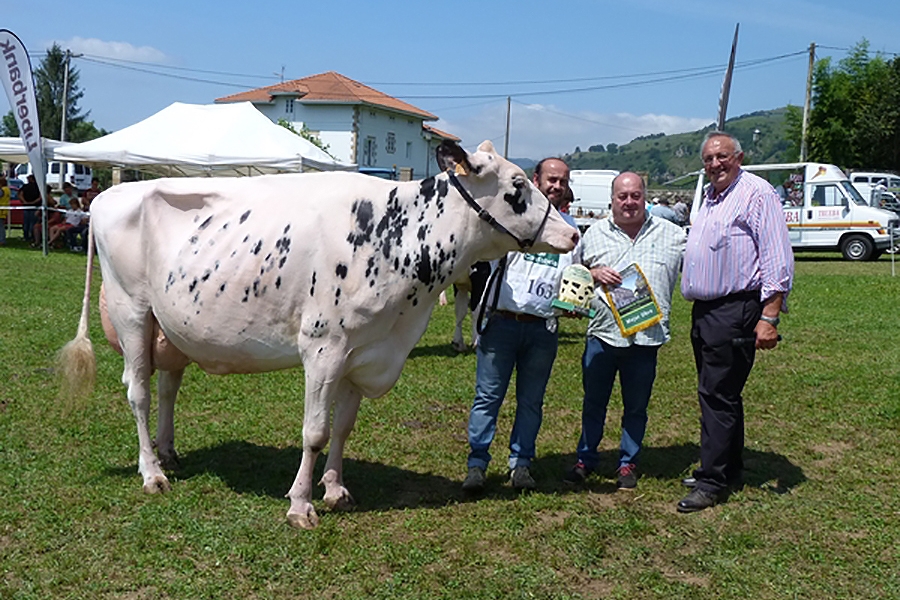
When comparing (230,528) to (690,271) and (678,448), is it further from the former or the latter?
(678,448)

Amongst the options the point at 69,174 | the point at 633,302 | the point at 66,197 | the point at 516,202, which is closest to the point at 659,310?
the point at 633,302

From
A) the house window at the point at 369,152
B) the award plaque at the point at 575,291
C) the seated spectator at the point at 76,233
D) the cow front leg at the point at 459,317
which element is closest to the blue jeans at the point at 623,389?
the award plaque at the point at 575,291

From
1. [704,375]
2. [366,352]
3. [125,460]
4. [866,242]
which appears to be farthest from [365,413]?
[866,242]

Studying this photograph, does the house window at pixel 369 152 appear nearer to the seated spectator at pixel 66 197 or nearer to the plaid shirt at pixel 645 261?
the seated spectator at pixel 66 197

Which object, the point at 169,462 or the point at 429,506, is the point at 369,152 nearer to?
the point at 169,462

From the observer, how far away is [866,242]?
2583 cm

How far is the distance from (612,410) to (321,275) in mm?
3932

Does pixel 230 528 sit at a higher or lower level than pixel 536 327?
lower

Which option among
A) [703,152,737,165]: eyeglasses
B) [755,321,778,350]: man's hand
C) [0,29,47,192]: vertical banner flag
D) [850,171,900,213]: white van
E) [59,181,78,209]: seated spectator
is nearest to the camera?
[755,321,778,350]: man's hand

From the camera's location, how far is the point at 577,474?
577 centimetres

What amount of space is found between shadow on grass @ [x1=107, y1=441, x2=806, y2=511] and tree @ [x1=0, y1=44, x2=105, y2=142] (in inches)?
2993

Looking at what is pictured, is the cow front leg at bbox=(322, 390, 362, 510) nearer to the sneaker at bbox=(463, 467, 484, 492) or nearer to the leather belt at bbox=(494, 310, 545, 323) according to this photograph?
the sneaker at bbox=(463, 467, 484, 492)

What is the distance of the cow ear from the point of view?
4664 mm

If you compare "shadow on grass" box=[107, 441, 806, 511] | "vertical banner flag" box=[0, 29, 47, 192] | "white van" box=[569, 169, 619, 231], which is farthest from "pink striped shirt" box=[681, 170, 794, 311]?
"white van" box=[569, 169, 619, 231]
